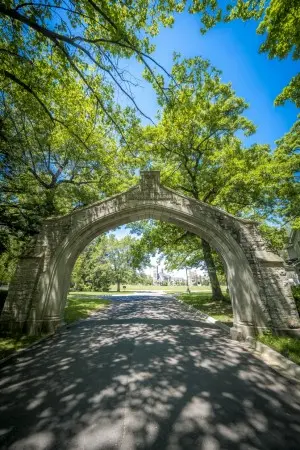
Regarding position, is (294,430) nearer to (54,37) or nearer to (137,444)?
(137,444)

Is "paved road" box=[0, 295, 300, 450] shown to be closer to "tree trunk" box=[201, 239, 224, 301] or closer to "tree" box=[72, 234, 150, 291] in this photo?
"tree trunk" box=[201, 239, 224, 301]

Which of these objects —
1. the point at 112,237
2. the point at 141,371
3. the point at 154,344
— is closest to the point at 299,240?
the point at 154,344

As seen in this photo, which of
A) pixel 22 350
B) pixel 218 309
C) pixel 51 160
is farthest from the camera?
pixel 51 160

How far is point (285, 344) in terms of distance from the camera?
5.78 m

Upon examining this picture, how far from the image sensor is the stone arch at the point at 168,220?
23.3ft

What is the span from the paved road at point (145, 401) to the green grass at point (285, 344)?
85 centimetres

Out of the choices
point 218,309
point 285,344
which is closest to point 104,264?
point 218,309

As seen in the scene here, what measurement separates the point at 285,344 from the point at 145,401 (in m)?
4.87

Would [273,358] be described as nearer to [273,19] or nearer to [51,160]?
[273,19]

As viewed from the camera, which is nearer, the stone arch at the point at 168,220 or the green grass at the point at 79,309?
the stone arch at the point at 168,220

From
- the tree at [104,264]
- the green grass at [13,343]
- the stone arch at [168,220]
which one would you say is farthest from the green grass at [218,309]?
the tree at [104,264]

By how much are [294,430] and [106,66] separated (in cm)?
905

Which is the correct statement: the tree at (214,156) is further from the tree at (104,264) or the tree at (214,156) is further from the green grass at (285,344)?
the tree at (104,264)

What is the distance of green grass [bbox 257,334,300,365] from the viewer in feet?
16.3
